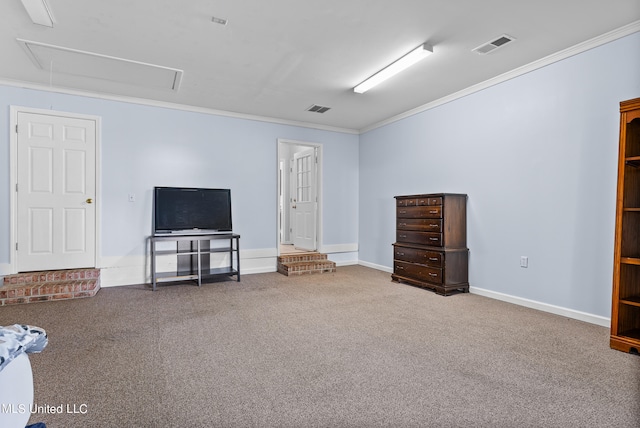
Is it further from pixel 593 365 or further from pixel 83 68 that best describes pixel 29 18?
pixel 593 365

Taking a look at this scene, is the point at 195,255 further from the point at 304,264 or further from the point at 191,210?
the point at 304,264

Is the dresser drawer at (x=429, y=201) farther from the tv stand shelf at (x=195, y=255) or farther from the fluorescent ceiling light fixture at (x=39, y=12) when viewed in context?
the fluorescent ceiling light fixture at (x=39, y=12)

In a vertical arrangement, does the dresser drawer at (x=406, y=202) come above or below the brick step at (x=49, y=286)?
above

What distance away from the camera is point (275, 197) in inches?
230

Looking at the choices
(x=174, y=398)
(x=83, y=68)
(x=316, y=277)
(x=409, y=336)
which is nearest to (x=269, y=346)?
(x=174, y=398)

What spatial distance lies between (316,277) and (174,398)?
3549 mm

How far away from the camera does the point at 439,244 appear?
14.0ft

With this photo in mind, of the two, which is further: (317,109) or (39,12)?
(317,109)

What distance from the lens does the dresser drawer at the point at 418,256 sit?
426cm

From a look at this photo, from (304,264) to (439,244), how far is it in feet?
7.59

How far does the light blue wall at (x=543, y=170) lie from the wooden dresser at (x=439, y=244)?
137mm

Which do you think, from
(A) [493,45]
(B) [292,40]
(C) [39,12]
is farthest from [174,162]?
(A) [493,45]

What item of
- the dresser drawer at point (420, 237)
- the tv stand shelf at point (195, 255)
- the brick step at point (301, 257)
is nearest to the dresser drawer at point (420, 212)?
the dresser drawer at point (420, 237)

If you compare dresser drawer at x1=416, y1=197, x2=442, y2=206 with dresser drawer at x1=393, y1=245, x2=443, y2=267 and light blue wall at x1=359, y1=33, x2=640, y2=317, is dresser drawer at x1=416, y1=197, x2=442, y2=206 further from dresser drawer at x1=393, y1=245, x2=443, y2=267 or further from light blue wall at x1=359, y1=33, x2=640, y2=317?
dresser drawer at x1=393, y1=245, x2=443, y2=267
